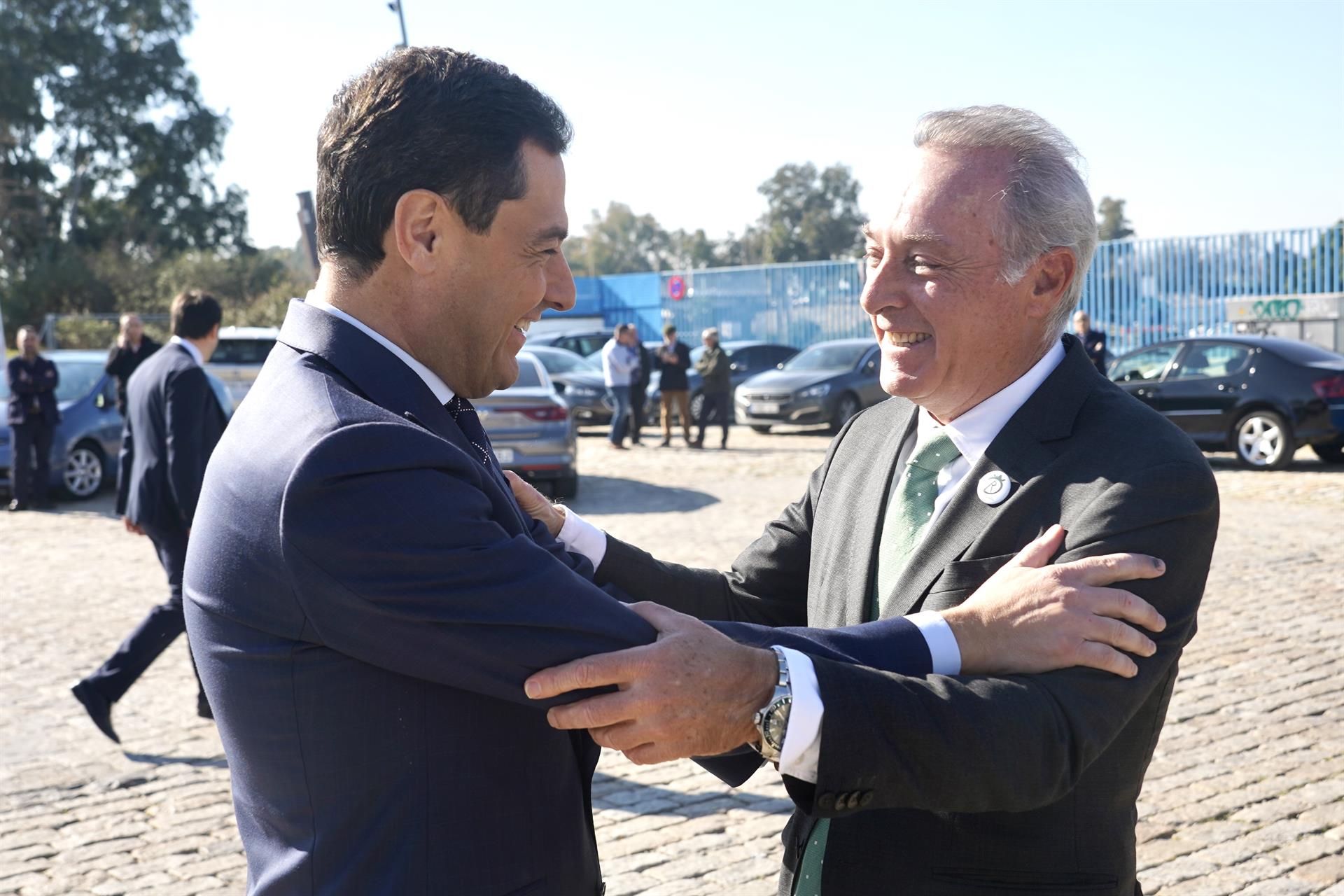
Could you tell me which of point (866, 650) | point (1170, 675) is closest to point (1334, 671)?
point (1170, 675)

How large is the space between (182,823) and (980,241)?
13.2ft

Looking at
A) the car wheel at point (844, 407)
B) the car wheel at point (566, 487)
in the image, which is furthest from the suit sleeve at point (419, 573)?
the car wheel at point (844, 407)

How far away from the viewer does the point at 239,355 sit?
15.2 meters

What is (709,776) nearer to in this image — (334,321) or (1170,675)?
(1170,675)

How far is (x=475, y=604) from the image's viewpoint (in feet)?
5.42

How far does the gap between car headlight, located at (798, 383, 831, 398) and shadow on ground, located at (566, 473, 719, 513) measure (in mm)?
5336

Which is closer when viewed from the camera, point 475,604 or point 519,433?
point 475,604

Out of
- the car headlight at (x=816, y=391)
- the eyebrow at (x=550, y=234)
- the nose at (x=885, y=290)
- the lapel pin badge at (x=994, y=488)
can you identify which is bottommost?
the car headlight at (x=816, y=391)

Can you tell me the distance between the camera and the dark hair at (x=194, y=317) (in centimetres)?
678

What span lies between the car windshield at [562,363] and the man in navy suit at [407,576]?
786 inches

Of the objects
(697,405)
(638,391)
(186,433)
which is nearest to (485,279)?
(186,433)

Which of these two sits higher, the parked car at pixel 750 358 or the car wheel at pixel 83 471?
the parked car at pixel 750 358

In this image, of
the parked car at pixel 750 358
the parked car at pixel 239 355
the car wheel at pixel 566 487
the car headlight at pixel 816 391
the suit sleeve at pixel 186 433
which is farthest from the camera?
the parked car at pixel 750 358

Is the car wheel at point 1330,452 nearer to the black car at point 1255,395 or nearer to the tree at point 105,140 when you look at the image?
the black car at point 1255,395
